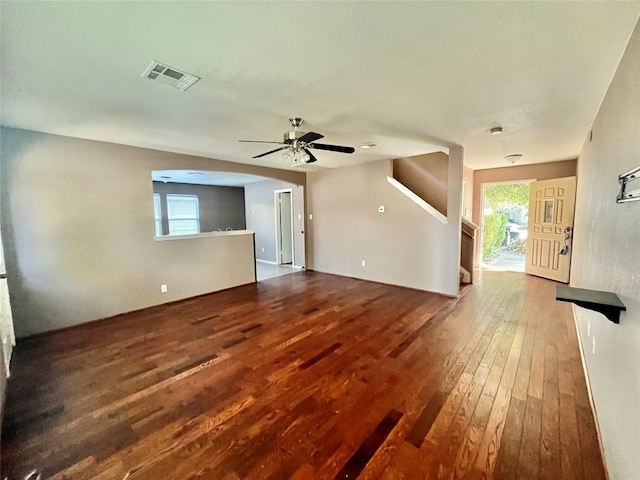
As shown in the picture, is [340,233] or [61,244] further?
[340,233]

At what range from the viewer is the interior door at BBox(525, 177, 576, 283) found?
5035 millimetres

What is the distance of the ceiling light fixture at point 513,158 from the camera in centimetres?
493

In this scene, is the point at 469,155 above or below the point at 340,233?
above

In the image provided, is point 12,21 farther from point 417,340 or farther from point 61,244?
point 417,340

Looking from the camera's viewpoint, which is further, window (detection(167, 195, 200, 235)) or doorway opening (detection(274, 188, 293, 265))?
window (detection(167, 195, 200, 235))

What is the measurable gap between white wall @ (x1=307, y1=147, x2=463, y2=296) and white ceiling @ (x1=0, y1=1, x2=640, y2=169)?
5.87ft

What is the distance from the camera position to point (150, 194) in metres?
4.07

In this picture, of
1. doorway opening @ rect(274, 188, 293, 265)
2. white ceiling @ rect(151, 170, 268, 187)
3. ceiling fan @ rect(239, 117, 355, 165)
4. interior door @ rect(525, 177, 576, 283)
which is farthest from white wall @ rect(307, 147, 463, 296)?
interior door @ rect(525, 177, 576, 283)

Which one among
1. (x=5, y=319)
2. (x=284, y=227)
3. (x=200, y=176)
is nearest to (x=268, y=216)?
(x=284, y=227)

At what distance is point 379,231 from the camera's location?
5379 millimetres

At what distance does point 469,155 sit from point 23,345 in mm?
6825

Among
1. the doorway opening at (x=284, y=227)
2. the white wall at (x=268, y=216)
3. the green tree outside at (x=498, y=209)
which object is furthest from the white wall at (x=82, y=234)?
the green tree outside at (x=498, y=209)

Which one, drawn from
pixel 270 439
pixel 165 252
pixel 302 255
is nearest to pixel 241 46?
pixel 270 439

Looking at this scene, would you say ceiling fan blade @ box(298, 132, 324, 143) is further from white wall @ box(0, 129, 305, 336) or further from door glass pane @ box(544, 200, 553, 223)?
door glass pane @ box(544, 200, 553, 223)
